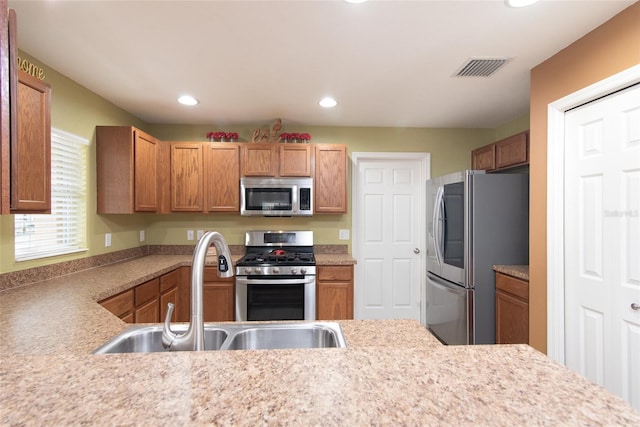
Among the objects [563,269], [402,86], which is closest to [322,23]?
[402,86]

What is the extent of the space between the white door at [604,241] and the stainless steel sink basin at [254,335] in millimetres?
1661

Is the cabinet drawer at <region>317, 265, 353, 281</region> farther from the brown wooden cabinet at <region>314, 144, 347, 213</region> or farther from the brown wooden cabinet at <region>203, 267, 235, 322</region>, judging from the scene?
the brown wooden cabinet at <region>203, 267, 235, 322</region>

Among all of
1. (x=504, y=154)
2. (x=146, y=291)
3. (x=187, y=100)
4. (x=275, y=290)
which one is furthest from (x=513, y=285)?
(x=187, y=100)

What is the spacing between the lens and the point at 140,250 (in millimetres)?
3533

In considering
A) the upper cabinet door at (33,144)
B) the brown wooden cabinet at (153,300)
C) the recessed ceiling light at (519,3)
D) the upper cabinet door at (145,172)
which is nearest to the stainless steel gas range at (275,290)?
the brown wooden cabinet at (153,300)

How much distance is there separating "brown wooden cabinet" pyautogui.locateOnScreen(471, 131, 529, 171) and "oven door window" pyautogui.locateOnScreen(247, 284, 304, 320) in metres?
2.36

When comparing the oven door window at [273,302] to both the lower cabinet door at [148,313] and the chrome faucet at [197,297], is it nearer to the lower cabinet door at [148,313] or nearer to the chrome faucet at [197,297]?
the lower cabinet door at [148,313]

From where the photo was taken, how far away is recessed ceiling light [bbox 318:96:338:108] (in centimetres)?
290

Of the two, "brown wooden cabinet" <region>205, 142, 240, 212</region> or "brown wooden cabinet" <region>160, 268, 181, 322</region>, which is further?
"brown wooden cabinet" <region>205, 142, 240, 212</region>

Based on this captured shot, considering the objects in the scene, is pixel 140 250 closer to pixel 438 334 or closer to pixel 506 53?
pixel 438 334

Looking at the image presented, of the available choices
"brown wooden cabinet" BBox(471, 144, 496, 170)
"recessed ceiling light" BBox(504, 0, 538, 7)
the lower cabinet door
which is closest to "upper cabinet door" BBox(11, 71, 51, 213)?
the lower cabinet door

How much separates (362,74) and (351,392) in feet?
7.59

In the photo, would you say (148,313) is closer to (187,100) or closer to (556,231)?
(187,100)

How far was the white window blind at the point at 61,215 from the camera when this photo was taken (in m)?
2.13
